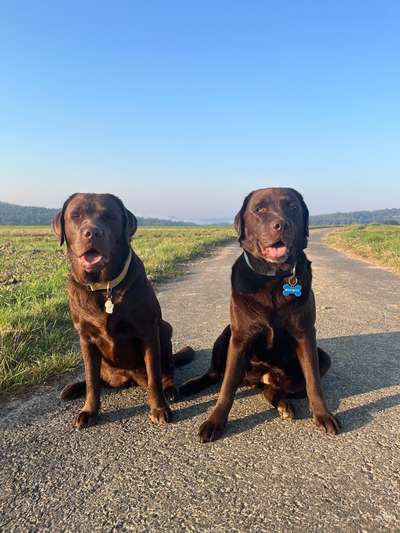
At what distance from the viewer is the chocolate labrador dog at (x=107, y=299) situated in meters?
2.68

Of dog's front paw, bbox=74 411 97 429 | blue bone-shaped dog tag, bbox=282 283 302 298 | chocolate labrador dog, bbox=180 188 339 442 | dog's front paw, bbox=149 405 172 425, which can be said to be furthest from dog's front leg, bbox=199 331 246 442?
dog's front paw, bbox=74 411 97 429

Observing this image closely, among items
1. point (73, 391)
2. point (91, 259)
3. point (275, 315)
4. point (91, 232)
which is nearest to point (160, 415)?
point (73, 391)

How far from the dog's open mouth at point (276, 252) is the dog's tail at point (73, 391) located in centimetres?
172

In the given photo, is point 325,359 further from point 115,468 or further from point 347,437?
point 115,468

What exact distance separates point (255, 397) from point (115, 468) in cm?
128

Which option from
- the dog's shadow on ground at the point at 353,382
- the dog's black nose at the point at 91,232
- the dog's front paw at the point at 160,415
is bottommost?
the dog's shadow on ground at the point at 353,382

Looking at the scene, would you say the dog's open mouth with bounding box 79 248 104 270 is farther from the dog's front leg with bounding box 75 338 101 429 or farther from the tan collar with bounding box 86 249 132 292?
the dog's front leg with bounding box 75 338 101 429

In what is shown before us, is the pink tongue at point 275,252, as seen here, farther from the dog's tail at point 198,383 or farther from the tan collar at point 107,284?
the dog's tail at point 198,383

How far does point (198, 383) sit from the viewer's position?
3203 millimetres

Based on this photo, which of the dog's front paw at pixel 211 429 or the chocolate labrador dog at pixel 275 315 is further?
the chocolate labrador dog at pixel 275 315

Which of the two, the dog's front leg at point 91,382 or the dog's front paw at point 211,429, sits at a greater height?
the dog's front leg at point 91,382

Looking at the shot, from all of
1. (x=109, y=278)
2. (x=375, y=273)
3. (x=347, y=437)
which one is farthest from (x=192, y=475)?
(x=375, y=273)

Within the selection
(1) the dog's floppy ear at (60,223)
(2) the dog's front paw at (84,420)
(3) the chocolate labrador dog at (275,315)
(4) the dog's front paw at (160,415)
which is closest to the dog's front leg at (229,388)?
(3) the chocolate labrador dog at (275,315)

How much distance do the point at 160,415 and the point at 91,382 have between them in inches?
20.9
